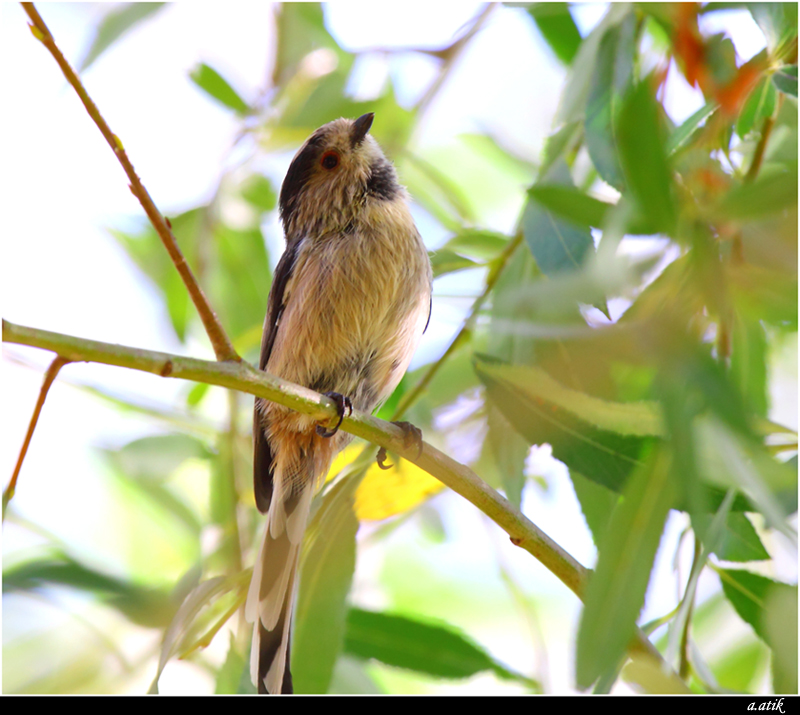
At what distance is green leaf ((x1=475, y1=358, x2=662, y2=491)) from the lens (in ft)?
3.41

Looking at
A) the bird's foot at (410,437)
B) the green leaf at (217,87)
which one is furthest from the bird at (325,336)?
the green leaf at (217,87)

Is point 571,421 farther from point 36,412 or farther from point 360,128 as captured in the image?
point 360,128

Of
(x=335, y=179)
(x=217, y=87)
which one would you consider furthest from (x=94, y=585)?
(x=217, y=87)

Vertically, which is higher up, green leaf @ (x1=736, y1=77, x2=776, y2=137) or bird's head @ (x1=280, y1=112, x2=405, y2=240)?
bird's head @ (x1=280, y1=112, x2=405, y2=240)

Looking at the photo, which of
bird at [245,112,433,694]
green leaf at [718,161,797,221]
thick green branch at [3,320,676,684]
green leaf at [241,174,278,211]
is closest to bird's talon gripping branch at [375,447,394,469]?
bird at [245,112,433,694]

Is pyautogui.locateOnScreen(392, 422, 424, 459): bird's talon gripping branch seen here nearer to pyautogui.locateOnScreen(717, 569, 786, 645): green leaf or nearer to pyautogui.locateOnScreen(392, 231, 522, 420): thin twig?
pyautogui.locateOnScreen(392, 231, 522, 420): thin twig

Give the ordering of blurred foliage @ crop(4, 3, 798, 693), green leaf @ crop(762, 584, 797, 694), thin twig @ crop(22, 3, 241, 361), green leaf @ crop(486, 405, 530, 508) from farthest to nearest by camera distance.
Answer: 1. green leaf @ crop(486, 405, 530, 508)
2. green leaf @ crop(762, 584, 797, 694)
3. thin twig @ crop(22, 3, 241, 361)
4. blurred foliage @ crop(4, 3, 798, 693)

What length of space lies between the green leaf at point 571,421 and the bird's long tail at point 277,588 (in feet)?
1.79

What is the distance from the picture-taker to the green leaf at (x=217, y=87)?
1.90 metres

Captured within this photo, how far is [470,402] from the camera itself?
1.57m

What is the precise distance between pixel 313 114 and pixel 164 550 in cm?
117

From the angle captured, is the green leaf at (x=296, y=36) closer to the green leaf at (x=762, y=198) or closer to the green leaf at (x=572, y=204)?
the green leaf at (x=572, y=204)

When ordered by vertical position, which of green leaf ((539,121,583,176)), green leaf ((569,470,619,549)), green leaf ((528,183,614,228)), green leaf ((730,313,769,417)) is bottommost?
green leaf ((569,470,619,549))

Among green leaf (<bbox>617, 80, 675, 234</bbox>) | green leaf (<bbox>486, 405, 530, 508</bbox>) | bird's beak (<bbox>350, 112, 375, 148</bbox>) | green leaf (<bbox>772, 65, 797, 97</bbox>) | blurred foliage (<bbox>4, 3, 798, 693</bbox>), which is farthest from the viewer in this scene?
bird's beak (<bbox>350, 112, 375, 148</bbox>)
